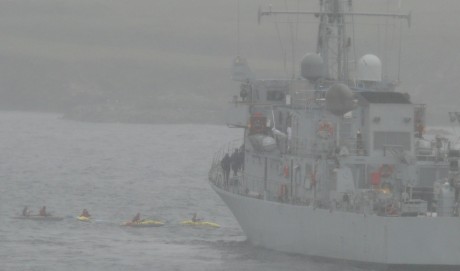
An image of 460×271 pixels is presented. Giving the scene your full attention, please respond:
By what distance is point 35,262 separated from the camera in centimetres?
5334

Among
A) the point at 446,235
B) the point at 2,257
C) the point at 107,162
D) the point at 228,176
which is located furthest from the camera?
the point at 107,162

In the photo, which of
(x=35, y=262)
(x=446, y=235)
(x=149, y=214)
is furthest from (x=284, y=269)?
(x=149, y=214)

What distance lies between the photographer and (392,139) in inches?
2013

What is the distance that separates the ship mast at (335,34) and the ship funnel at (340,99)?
25.0 ft

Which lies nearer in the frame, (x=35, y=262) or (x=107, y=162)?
(x=35, y=262)

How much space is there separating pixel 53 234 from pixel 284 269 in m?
16.9

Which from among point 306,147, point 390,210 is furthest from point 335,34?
point 390,210

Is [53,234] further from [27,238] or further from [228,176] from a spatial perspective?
[228,176]

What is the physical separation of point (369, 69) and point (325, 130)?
6.25 metres

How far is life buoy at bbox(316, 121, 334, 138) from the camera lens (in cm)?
5125

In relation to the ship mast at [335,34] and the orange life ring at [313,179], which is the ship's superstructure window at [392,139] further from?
the ship mast at [335,34]

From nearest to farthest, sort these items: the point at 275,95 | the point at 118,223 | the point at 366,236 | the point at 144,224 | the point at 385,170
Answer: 1. the point at 366,236
2. the point at 385,170
3. the point at 275,95
4. the point at 144,224
5. the point at 118,223

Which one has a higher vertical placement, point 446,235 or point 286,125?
point 286,125

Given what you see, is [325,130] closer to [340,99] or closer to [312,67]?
[340,99]
